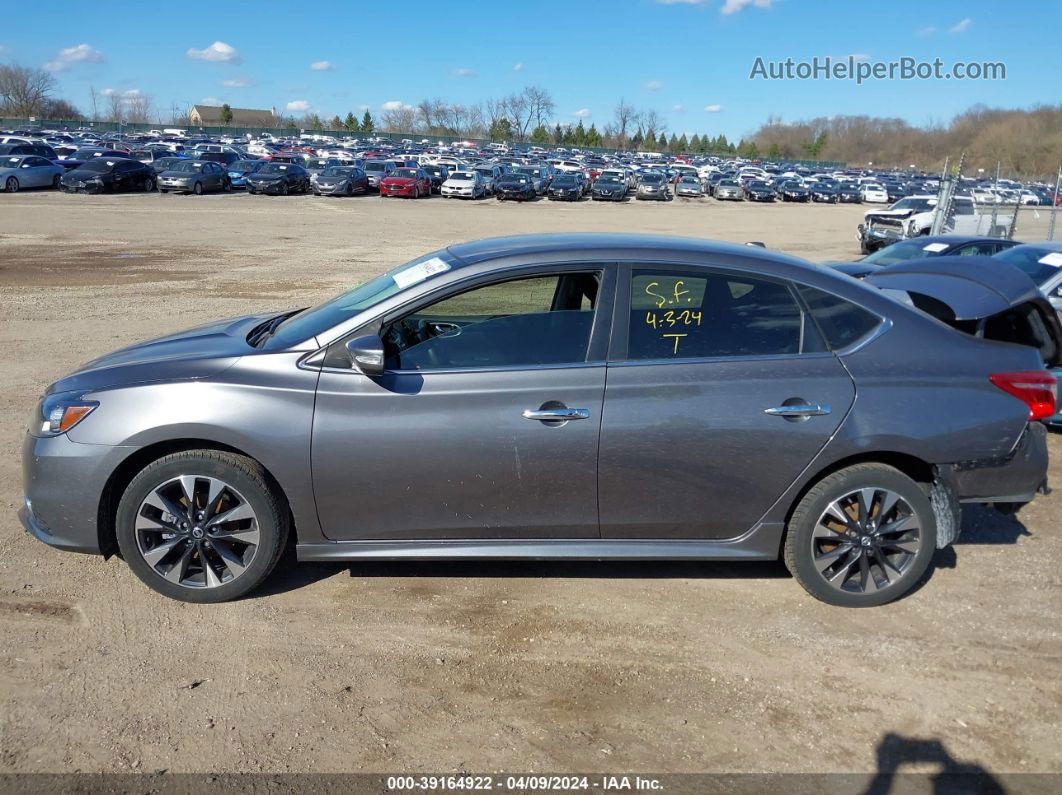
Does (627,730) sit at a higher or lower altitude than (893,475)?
lower

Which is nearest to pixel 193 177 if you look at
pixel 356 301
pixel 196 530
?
pixel 356 301

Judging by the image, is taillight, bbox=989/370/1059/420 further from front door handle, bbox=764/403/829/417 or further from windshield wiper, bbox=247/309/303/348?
windshield wiper, bbox=247/309/303/348

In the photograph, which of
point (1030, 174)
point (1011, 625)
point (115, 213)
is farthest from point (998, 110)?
point (1011, 625)

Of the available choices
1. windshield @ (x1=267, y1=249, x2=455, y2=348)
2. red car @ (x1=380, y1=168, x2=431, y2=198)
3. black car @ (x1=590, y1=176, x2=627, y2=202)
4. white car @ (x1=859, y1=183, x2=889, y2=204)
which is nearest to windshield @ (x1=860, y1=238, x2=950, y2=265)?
windshield @ (x1=267, y1=249, x2=455, y2=348)

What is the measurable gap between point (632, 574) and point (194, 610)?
2179 millimetres

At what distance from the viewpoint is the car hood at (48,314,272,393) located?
13.6 feet

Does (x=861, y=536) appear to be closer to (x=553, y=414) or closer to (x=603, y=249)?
(x=553, y=414)

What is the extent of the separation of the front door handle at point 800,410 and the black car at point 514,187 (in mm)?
40871

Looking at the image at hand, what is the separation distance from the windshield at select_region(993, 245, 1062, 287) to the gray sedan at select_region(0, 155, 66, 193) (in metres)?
37.7

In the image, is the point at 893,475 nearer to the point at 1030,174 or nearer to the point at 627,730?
the point at 627,730

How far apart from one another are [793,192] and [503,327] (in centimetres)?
5631

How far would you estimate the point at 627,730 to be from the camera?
3396mm

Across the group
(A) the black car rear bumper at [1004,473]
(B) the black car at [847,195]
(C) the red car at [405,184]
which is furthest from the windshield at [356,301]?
(B) the black car at [847,195]

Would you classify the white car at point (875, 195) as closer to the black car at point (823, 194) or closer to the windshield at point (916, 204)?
the black car at point (823, 194)
